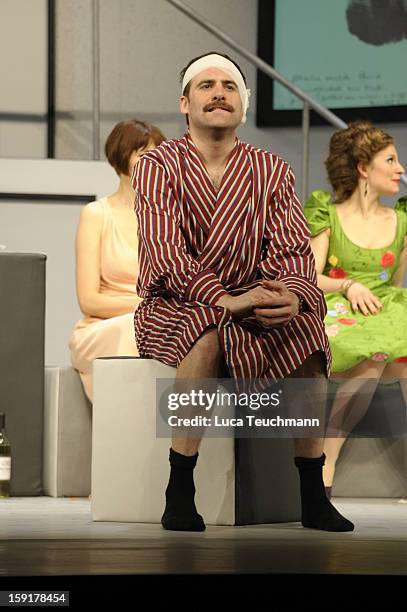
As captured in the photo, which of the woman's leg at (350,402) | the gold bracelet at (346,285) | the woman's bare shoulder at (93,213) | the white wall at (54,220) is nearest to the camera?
the woman's leg at (350,402)

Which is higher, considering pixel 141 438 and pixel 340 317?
pixel 340 317

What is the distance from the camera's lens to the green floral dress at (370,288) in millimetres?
3383

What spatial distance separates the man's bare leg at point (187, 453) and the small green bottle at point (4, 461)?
105 centimetres

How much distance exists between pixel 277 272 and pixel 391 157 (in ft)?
3.91

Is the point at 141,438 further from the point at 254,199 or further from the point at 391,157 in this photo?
the point at 391,157

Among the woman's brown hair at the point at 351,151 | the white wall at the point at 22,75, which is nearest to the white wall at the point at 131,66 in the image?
the white wall at the point at 22,75

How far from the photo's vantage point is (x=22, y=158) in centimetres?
539

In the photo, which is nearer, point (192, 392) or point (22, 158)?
point (192, 392)

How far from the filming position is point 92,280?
3.57 metres

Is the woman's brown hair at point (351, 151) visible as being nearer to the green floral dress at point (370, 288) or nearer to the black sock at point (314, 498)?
the green floral dress at point (370, 288)

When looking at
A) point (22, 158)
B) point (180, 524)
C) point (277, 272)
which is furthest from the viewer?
point (22, 158)

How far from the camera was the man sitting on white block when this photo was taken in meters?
2.44

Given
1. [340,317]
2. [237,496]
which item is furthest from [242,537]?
[340,317]

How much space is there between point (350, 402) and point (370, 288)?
1.35 feet
